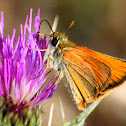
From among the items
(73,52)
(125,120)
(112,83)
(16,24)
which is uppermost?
(73,52)

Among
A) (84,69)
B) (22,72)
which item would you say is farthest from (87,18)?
(22,72)

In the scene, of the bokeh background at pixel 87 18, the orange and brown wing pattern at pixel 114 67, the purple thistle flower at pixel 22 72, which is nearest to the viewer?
the purple thistle flower at pixel 22 72

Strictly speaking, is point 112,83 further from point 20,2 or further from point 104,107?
point 20,2

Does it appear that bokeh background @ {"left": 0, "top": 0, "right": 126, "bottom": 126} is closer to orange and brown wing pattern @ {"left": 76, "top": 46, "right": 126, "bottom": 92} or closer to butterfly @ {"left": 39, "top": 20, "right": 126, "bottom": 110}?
butterfly @ {"left": 39, "top": 20, "right": 126, "bottom": 110}

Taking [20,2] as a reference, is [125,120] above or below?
below

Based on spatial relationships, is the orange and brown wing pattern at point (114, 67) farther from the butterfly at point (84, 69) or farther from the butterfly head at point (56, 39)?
the butterfly head at point (56, 39)

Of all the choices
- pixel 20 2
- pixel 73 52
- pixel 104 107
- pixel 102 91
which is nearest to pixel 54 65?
pixel 73 52

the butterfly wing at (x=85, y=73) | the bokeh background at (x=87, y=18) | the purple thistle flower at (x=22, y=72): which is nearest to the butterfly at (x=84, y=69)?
the butterfly wing at (x=85, y=73)
